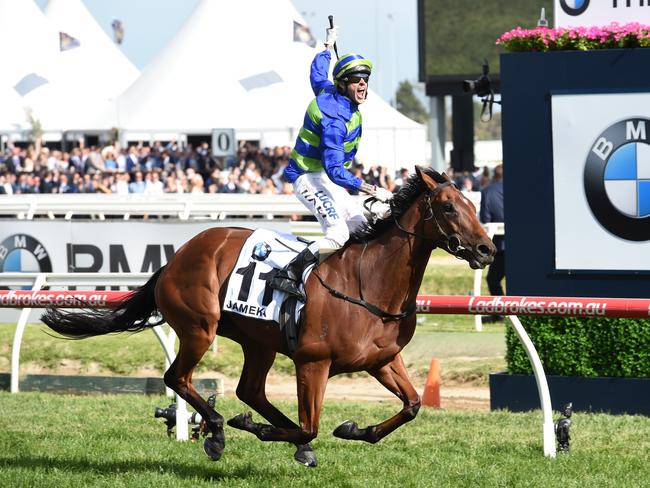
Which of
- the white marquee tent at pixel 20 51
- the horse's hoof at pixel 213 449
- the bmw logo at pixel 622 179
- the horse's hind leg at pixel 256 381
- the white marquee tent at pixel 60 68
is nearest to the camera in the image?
the horse's hoof at pixel 213 449

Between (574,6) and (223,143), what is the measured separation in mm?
16404

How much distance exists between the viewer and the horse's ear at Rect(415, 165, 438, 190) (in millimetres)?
6531

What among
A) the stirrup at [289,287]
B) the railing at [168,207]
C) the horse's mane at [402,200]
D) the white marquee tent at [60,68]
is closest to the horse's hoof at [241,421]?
the stirrup at [289,287]

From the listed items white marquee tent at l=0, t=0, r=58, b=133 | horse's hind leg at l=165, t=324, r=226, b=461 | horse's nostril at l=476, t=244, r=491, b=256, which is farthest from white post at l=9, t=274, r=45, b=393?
white marquee tent at l=0, t=0, r=58, b=133

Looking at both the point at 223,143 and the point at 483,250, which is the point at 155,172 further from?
the point at 483,250

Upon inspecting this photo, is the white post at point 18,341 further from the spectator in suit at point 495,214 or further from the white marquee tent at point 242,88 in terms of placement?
the white marquee tent at point 242,88

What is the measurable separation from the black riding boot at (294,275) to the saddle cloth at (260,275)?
4 centimetres

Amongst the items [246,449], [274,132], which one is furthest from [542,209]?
[274,132]

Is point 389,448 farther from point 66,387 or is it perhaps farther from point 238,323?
point 66,387

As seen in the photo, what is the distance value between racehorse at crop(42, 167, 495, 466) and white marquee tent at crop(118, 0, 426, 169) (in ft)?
69.0

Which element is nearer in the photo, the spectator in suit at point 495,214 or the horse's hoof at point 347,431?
the horse's hoof at point 347,431

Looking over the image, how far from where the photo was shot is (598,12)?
9.71 meters

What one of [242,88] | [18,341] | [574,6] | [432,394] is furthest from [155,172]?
[574,6]

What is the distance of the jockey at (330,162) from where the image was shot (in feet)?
22.0
